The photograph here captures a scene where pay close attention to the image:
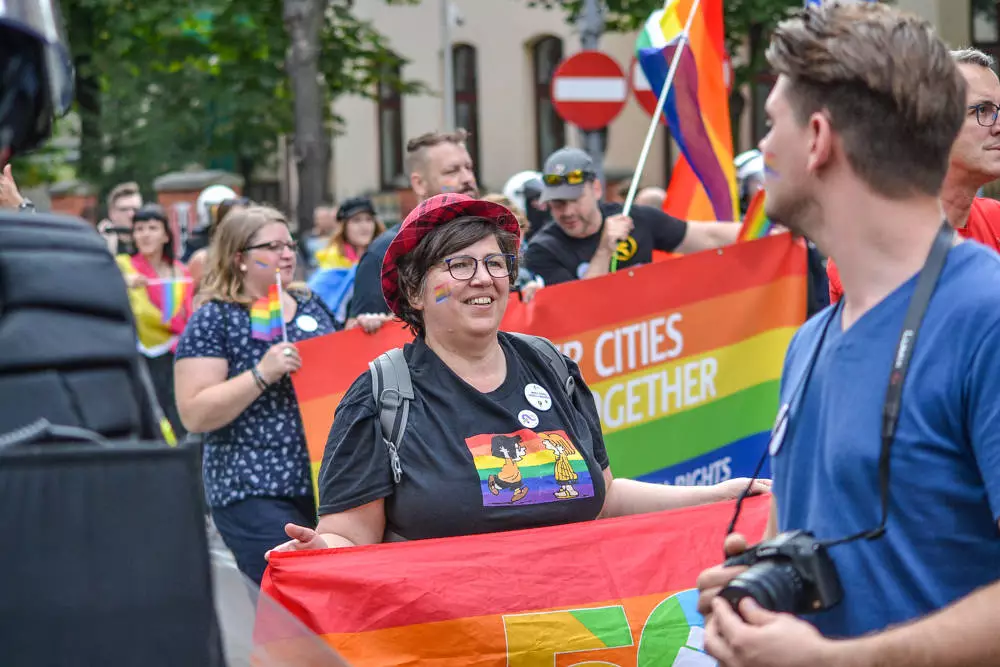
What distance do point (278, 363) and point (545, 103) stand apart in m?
30.0

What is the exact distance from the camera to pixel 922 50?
221cm

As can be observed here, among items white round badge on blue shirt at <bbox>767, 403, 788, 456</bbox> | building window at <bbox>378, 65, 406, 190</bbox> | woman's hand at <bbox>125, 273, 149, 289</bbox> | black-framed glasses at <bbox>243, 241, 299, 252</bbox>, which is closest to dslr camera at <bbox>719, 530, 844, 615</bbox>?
white round badge on blue shirt at <bbox>767, 403, 788, 456</bbox>

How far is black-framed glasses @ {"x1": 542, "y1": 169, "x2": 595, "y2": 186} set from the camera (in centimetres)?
795

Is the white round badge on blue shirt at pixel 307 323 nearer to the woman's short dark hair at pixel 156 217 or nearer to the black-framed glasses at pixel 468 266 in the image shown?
the black-framed glasses at pixel 468 266

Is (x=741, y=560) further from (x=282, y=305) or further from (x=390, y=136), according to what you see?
(x=390, y=136)

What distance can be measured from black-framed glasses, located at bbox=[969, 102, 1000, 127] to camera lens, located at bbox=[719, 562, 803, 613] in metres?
2.35

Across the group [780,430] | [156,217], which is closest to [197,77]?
[156,217]

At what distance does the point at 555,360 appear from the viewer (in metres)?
4.21

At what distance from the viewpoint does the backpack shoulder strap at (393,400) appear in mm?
3781

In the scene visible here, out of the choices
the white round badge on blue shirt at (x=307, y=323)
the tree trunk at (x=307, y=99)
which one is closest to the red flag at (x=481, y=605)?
the white round badge on blue shirt at (x=307, y=323)

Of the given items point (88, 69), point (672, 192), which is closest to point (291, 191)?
point (88, 69)

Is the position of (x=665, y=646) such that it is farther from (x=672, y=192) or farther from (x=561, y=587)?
(x=672, y=192)

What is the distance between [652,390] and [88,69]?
19819 mm

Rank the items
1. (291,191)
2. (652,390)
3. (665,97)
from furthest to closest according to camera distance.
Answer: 1. (291,191)
2. (665,97)
3. (652,390)
